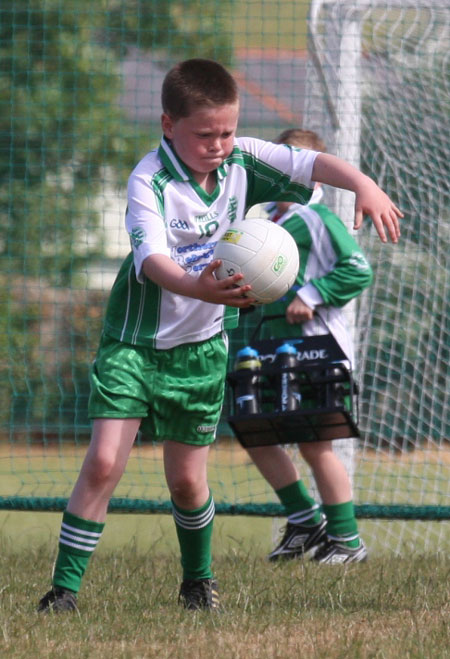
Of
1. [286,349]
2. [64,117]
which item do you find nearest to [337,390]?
[286,349]

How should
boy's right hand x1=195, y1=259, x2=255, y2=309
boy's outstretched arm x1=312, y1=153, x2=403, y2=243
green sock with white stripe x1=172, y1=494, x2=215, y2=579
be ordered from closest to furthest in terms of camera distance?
boy's right hand x1=195, y1=259, x2=255, y2=309, boy's outstretched arm x1=312, y1=153, x2=403, y2=243, green sock with white stripe x1=172, y1=494, x2=215, y2=579

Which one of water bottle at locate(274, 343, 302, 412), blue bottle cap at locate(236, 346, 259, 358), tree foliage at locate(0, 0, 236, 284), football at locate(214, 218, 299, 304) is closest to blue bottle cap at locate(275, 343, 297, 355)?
water bottle at locate(274, 343, 302, 412)

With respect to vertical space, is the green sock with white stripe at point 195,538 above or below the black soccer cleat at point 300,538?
above

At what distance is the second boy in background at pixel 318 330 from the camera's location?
5.38m

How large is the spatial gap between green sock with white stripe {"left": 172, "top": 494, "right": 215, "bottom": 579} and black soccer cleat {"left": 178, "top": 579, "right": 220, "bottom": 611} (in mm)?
26

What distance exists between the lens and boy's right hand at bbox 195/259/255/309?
10.8ft

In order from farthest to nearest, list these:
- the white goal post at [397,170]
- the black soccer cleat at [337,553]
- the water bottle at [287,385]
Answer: the white goal post at [397,170] < the black soccer cleat at [337,553] < the water bottle at [287,385]

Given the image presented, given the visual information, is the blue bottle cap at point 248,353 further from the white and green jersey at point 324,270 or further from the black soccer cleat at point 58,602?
the black soccer cleat at point 58,602

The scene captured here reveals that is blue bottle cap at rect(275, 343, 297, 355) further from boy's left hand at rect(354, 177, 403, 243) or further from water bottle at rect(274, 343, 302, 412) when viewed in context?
boy's left hand at rect(354, 177, 403, 243)

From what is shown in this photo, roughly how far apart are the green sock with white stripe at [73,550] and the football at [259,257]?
1015 millimetres

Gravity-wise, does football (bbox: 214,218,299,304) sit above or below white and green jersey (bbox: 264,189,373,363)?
above

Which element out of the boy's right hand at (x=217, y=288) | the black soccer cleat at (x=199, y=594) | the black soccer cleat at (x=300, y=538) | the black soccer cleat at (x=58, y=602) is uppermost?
the boy's right hand at (x=217, y=288)

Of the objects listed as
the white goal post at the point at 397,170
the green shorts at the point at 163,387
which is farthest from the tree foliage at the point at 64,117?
the green shorts at the point at 163,387

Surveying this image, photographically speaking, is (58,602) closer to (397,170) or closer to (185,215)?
(185,215)
